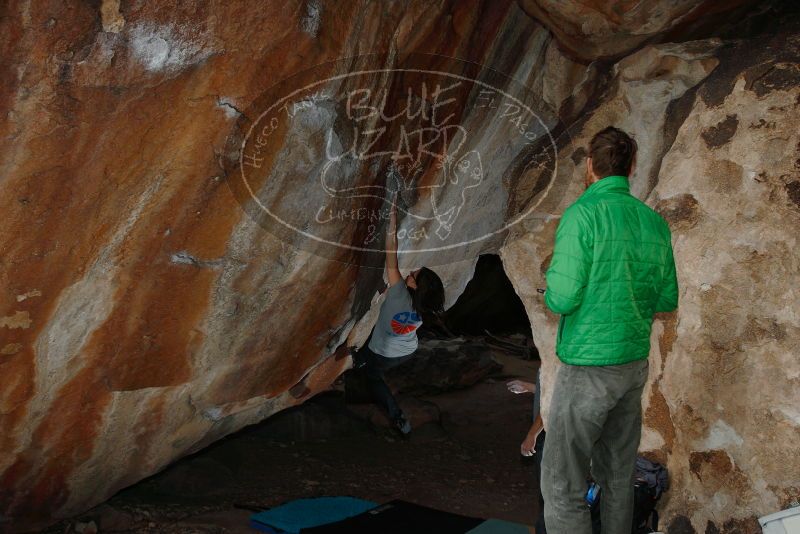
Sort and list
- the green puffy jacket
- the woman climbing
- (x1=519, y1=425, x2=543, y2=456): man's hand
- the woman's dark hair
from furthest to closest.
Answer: the woman's dark hair
the woman climbing
(x1=519, y1=425, x2=543, y2=456): man's hand
the green puffy jacket

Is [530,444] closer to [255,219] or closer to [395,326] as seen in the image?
[255,219]

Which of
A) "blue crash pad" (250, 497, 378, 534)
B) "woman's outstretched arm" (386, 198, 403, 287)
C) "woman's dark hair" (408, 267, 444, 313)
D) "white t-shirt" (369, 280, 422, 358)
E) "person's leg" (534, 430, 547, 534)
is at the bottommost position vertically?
"blue crash pad" (250, 497, 378, 534)

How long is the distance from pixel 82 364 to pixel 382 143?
1.76m

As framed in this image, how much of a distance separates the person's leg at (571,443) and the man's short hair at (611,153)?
0.65 m

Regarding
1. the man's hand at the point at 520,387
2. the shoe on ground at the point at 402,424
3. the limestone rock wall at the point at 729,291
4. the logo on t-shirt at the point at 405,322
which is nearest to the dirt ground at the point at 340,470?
the shoe on ground at the point at 402,424

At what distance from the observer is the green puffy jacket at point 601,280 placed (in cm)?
240

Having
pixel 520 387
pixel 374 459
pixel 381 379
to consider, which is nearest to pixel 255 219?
pixel 520 387

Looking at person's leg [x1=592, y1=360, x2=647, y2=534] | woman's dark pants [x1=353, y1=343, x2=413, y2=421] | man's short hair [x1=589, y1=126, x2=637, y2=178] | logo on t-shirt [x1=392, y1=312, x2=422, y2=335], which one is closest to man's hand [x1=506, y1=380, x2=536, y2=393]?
person's leg [x1=592, y1=360, x2=647, y2=534]

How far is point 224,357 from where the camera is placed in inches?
157

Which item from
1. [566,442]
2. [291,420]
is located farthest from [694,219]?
[291,420]

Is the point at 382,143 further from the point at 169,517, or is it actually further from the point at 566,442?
the point at 169,517

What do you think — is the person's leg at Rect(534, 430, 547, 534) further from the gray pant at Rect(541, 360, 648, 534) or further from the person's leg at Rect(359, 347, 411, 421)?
the person's leg at Rect(359, 347, 411, 421)

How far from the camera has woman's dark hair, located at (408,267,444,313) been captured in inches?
190

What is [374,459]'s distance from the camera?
18.5ft
